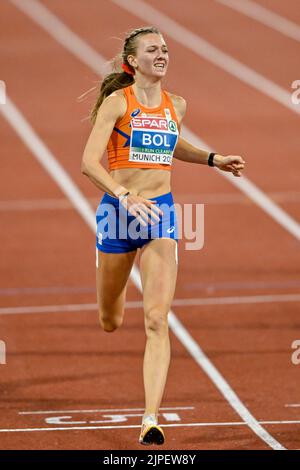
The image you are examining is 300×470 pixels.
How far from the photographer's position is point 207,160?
775cm

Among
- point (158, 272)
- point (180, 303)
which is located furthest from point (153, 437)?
point (180, 303)

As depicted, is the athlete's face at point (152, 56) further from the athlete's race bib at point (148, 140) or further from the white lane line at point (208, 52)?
the white lane line at point (208, 52)

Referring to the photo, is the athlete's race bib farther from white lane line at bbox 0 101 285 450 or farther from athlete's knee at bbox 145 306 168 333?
white lane line at bbox 0 101 285 450

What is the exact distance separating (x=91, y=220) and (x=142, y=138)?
7577 mm

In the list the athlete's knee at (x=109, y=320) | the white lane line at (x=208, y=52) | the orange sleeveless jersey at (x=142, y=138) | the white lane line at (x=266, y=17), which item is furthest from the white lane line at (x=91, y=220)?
the white lane line at (x=266, y=17)

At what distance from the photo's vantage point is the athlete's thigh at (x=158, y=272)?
7184 millimetres

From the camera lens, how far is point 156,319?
23.4ft

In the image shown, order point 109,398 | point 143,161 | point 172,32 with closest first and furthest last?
point 143,161 → point 109,398 → point 172,32

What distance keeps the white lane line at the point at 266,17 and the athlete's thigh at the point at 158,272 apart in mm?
16788

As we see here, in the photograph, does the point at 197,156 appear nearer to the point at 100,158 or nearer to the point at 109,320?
the point at 100,158
